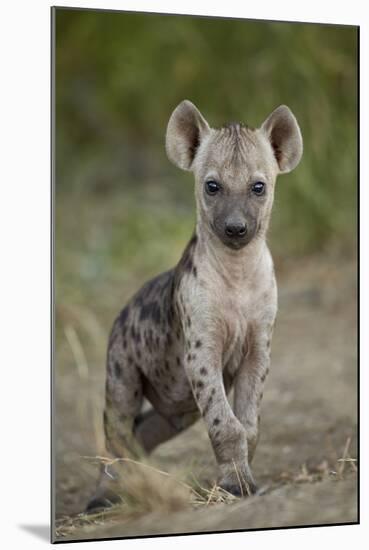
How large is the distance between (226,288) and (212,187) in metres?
0.46

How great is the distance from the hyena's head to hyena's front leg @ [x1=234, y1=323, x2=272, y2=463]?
43 cm

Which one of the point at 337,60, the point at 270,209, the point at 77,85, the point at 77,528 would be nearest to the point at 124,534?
the point at 77,528

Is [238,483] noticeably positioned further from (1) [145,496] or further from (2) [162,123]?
(2) [162,123]

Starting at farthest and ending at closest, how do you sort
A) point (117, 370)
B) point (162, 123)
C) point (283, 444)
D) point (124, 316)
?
point (162, 123)
point (283, 444)
point (124, 316)
point (117, 370)

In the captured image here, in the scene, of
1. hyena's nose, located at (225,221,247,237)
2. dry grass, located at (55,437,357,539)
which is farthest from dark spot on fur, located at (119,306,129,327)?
hyena's nose, located at (225,221,247,237)

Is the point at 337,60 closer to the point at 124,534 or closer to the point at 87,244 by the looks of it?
the point at 87,244

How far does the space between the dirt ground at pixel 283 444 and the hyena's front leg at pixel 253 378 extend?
0.34 meters

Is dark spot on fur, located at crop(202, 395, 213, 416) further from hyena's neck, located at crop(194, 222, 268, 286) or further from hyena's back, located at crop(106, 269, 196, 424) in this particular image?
hyena's neck, located at crop(194, 222, 268, 286)

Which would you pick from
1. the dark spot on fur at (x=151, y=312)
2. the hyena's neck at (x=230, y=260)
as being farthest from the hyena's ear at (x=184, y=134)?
the dark spot on fur at (x=151, y=312)

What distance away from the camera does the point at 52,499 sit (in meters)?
5.37

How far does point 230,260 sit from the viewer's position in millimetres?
5344

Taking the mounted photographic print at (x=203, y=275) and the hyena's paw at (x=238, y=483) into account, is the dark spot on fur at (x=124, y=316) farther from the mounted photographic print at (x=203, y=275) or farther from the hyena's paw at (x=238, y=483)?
the hyena's paw at (x=238, y=483)

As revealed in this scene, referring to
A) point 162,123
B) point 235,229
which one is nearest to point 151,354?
point 235,229

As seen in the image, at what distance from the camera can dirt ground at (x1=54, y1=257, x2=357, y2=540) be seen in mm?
5418
